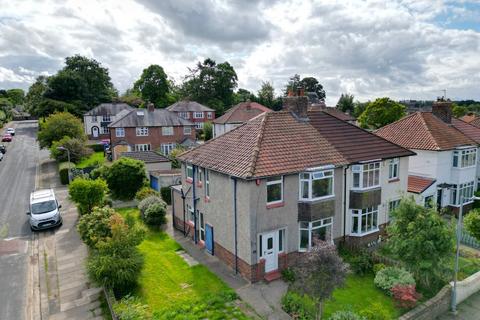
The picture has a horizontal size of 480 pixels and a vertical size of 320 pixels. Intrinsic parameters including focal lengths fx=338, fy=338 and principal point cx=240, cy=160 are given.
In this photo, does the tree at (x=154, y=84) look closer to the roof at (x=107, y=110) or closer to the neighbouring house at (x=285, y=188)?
the roof at (x=107, y=110)

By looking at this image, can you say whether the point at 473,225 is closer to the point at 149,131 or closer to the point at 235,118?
the point at 235,118

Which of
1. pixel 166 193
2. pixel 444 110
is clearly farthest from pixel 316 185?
pixel 444 110

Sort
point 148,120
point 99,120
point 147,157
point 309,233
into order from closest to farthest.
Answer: point 309,233 < point 147,157 < point 148,120 < point 99,120

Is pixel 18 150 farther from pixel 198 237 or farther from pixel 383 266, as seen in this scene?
pixel 383 266

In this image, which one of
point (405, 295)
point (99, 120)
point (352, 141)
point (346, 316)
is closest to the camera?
point (346, 316)

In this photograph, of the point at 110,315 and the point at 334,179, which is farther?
the point at 334,179

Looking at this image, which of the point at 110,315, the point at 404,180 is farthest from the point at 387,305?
the point at 110,315

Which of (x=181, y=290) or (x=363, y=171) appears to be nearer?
(x=181, y=290)
